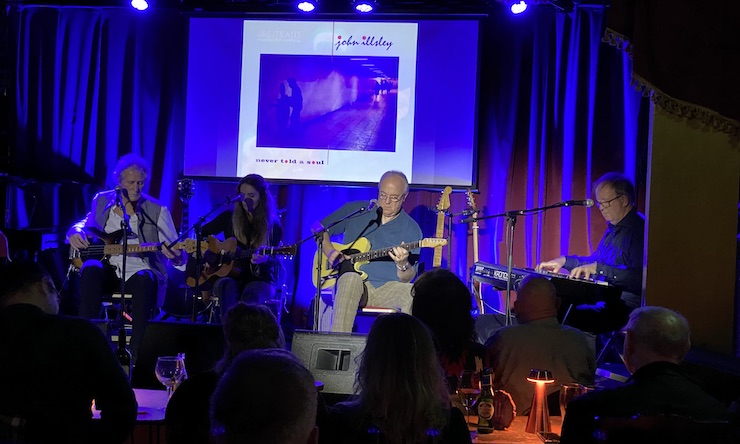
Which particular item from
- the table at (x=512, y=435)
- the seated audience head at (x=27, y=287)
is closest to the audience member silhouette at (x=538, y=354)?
the table at (x=512, y=435)

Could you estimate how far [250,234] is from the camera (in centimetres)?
615

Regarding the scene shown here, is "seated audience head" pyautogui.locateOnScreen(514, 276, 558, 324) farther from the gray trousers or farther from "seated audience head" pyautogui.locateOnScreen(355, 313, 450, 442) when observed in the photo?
the gray trousers

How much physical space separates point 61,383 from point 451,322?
5.53 ft

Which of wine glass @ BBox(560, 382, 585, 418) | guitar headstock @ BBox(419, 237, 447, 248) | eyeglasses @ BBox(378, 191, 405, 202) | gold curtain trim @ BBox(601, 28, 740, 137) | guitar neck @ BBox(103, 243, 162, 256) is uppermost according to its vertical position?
gold curtain trim @ BBox(601, 28, 740, 137)

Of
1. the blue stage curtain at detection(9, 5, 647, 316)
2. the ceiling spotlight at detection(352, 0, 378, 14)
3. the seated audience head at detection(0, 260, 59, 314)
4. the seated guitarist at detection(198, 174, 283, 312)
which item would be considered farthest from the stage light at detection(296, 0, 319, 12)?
the seated audience head at detection(0, 260, 59, 314)

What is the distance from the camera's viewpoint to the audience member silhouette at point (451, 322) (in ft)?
11.1

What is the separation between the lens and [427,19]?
22.5ft

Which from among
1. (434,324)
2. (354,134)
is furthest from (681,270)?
(354,134)

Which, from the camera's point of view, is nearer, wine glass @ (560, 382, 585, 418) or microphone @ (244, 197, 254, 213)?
wine glass @ (560, 382, 585, 418)

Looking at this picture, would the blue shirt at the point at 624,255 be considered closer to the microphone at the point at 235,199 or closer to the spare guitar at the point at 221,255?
the spare guitar at the point at 221,255

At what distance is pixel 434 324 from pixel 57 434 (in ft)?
5.47

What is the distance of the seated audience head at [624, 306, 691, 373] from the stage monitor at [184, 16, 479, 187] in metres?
4.17

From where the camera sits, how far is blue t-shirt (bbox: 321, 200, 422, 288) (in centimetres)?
604

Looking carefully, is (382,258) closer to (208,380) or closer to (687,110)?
(687,110)
